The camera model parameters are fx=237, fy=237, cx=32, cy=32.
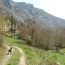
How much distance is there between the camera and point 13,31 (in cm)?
11975

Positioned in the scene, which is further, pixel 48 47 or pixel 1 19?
pixel 48 47

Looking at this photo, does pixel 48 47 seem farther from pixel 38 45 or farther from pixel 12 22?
pixel 12 22

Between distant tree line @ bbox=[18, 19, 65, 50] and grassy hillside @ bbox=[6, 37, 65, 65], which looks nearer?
grassy hillside @ bbox=[6, 37, 65, 65]

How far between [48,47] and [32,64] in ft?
158

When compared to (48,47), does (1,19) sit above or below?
above

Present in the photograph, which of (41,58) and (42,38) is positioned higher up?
(42,38)

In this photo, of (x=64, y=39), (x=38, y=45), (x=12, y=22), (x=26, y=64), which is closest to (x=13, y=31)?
(x=12, y=22)

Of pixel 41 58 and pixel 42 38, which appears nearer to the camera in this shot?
pixel 41 58

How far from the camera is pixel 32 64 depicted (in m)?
34.4

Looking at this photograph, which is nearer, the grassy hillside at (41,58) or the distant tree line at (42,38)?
the grassy hillside at (41,58)

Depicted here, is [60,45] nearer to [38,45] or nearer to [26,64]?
[38,45]

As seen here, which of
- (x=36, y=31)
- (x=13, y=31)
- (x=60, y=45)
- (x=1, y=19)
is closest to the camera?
(x=1, y=19)

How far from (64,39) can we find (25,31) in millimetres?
16915

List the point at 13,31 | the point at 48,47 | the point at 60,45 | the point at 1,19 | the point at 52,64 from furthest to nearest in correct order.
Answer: the point at 13,31 → the point at 60,45 → the point at 48,47 → the point at 1,19 → the point at 52,64
